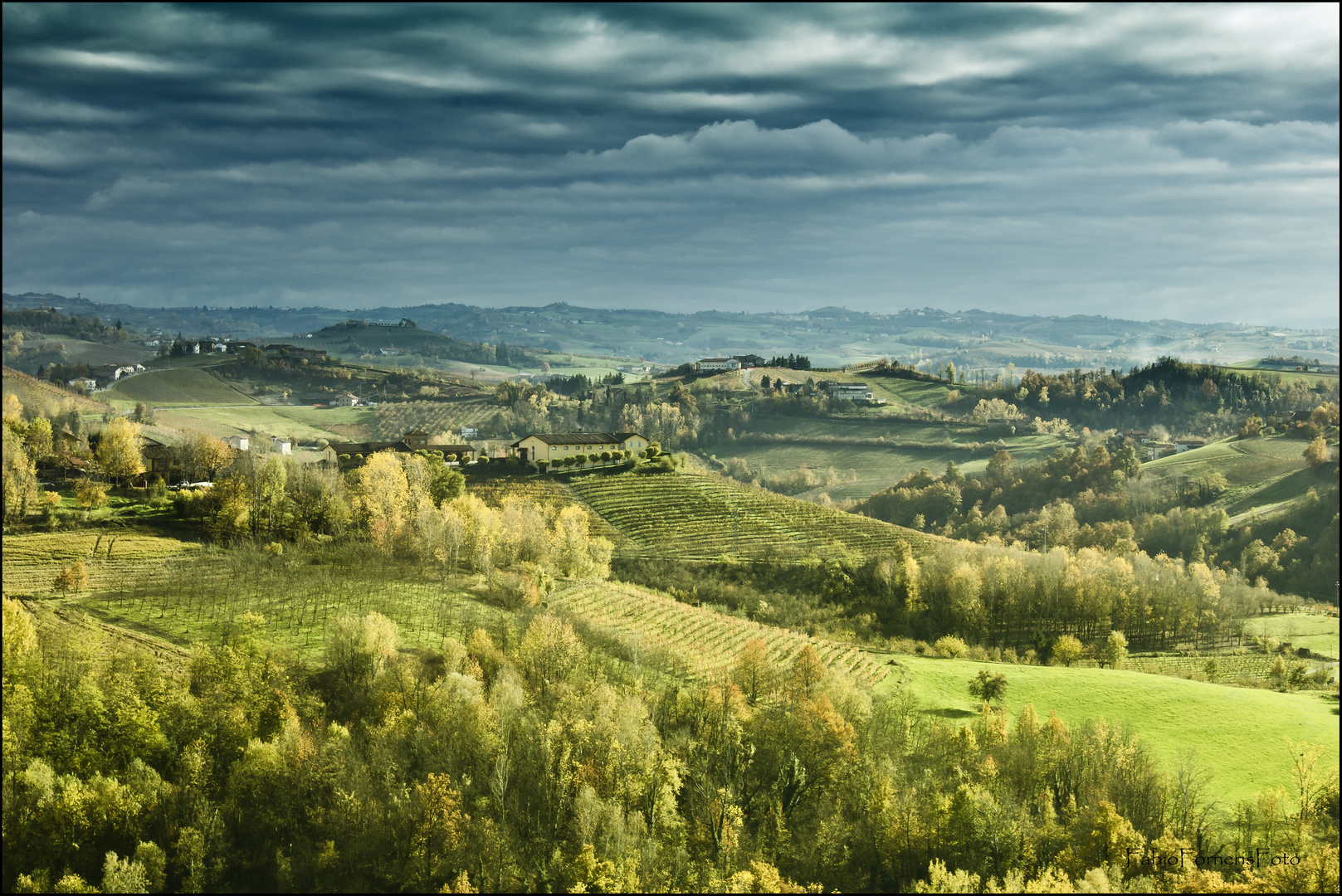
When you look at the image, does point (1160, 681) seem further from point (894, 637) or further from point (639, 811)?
point (639, 811)

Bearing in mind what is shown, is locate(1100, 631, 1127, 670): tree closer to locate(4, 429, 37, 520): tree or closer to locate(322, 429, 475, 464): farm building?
locate(322, 429, 475, 464): farm building

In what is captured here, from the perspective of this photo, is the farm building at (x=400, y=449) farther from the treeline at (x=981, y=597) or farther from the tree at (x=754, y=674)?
the tree at (x=754, y=674)

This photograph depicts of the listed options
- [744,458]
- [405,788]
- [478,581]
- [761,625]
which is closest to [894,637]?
[761,625]

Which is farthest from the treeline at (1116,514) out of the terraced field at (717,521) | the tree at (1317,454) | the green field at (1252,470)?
the terraced field at (717,521)

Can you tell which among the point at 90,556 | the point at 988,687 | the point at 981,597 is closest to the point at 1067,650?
the point at 981,597

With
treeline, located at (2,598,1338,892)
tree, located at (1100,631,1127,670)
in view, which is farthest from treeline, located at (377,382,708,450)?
treeline, located at (2,598,1338,892)
